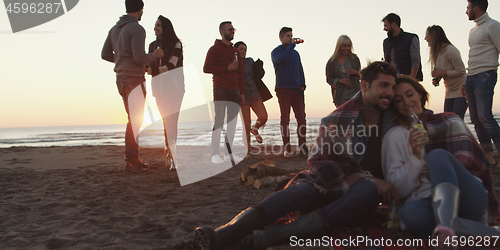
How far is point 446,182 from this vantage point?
177cm

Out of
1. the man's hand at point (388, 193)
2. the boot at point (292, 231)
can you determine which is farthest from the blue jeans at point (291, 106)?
the boot at point (292, 231)

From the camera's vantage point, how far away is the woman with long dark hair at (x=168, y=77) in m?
4.87

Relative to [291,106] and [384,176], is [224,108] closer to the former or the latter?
[291,106]

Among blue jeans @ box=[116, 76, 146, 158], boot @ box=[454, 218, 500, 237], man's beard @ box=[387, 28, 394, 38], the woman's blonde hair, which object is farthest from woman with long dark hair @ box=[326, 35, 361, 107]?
boot @ box=[454, 218, 500, 237]

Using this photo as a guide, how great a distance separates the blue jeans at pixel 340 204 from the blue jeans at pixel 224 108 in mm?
3677

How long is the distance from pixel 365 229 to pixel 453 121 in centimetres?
97

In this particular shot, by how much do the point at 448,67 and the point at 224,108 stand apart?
142 inches

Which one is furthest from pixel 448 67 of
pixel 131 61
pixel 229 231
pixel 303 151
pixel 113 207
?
pixel 113 207

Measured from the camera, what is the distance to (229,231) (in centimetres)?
184

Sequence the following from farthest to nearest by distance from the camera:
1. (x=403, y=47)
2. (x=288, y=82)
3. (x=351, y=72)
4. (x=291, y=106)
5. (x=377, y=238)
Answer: (x=291, y=106), (x=288, y=82), (x=351, y=72), (x=403, y=47), (x=377, y=238)

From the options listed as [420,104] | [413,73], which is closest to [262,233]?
[420,104]

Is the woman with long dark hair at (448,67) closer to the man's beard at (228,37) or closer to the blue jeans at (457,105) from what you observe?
the blue jeans at (457,105)

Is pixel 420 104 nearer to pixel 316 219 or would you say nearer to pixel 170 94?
pixel 316 219

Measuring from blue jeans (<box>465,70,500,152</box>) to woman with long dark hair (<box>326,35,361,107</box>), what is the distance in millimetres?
1659
